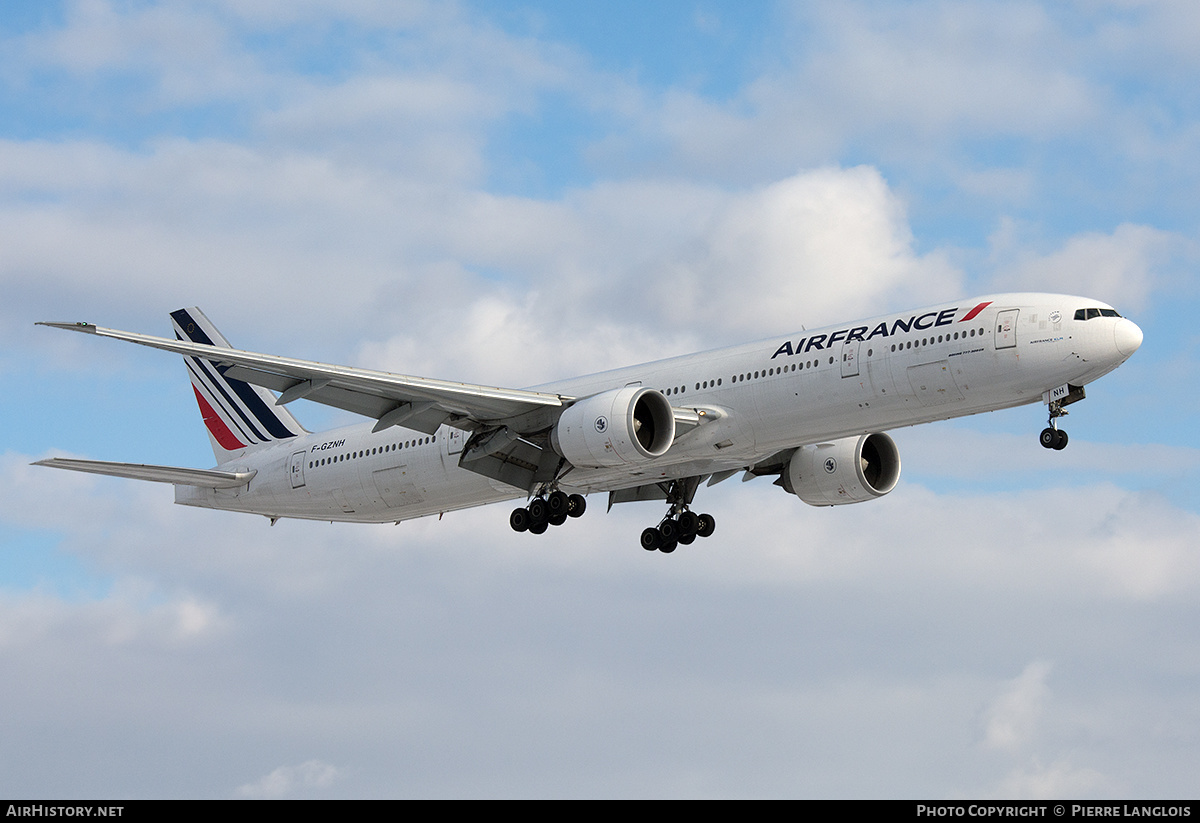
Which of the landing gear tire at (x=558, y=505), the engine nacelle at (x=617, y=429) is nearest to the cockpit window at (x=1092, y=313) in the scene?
the engine nacelle at (x=617, y=429)

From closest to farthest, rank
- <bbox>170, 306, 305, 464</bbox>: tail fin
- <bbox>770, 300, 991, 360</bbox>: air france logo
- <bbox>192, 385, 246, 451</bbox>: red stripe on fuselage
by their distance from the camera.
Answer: <bbox>770, 300, 991, 360</bbox>: air france logo
<bbox>170, 306, 305, 464</bbox>: tail fin
<bbox>192, 385, 246, 451</bbox>: red stripe on fuselage

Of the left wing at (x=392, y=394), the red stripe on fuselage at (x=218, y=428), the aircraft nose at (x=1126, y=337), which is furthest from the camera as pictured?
the red stripe on fuselage at (x=218, y=428)

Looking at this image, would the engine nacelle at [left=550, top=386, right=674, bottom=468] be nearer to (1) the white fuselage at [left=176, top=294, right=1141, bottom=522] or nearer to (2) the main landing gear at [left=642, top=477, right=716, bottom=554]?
(1) the white fuselage at [left=176, top=294, right=1141, bottom=522]

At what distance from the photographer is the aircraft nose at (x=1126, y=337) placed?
3344cm

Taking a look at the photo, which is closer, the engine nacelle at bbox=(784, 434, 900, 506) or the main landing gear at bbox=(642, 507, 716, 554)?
the engine nacelle at bbox=(784, 434, 900, 506)

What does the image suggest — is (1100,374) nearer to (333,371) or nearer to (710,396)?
(710,396)

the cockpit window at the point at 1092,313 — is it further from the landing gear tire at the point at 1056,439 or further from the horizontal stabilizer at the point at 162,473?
the horizontal stabilizer at the point at 162,473

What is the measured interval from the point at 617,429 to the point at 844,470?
999 cm

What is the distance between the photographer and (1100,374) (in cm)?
3388

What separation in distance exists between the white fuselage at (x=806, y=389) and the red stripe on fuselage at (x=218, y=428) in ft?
19.1

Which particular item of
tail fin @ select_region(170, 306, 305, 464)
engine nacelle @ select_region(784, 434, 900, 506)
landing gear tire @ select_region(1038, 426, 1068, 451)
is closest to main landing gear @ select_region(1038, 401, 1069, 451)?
landing gear tire @ select_region(1038, 426, 1068, 451)

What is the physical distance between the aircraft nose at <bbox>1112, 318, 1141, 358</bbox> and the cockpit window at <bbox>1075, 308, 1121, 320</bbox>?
0.33m

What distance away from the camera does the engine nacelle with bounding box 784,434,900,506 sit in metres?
43.6

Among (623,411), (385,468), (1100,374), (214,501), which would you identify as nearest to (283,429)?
(214,501)
